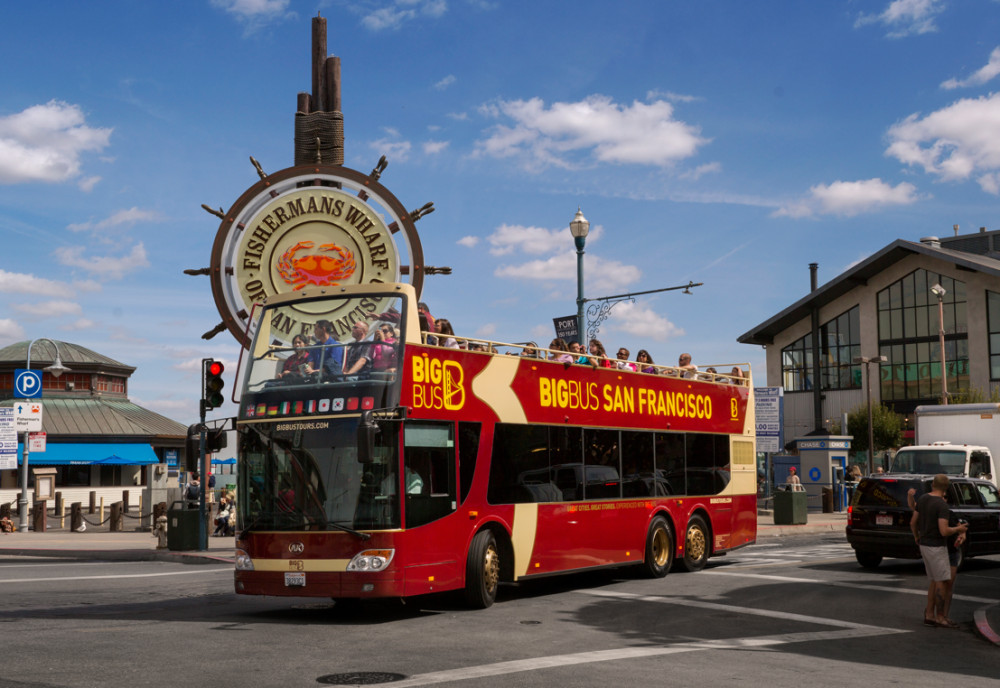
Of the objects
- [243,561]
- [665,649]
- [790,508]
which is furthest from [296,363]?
[790,508]

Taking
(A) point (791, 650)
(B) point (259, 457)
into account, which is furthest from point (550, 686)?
(B) point (259, 457)

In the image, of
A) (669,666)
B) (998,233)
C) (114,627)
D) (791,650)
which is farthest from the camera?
(998,233)

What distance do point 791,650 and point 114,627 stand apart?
278 inches

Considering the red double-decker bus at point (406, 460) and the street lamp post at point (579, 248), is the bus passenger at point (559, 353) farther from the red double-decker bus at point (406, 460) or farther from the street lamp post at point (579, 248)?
the street lamp post at point (579, 248)

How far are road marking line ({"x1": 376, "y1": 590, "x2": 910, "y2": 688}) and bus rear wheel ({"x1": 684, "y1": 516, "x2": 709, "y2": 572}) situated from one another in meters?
4.49

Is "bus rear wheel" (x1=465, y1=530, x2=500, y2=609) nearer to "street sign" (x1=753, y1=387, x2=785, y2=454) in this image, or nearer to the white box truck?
the white box truck

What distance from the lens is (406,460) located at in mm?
12383

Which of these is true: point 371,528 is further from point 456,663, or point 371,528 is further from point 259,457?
point 456,663

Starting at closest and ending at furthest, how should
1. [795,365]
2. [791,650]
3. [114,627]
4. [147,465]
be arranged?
[791,650] → [114,627] → [147,465] → [795,365]

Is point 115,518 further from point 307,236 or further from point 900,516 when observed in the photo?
point 900,516

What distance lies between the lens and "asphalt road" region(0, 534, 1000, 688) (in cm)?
895

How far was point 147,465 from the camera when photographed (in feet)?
193

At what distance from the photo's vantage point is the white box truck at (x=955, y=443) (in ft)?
79.9

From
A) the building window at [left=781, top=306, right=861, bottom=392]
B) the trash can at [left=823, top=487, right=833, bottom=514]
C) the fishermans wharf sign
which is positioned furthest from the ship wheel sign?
the building window at [left=781, top=306, right=861, bottom=392]
